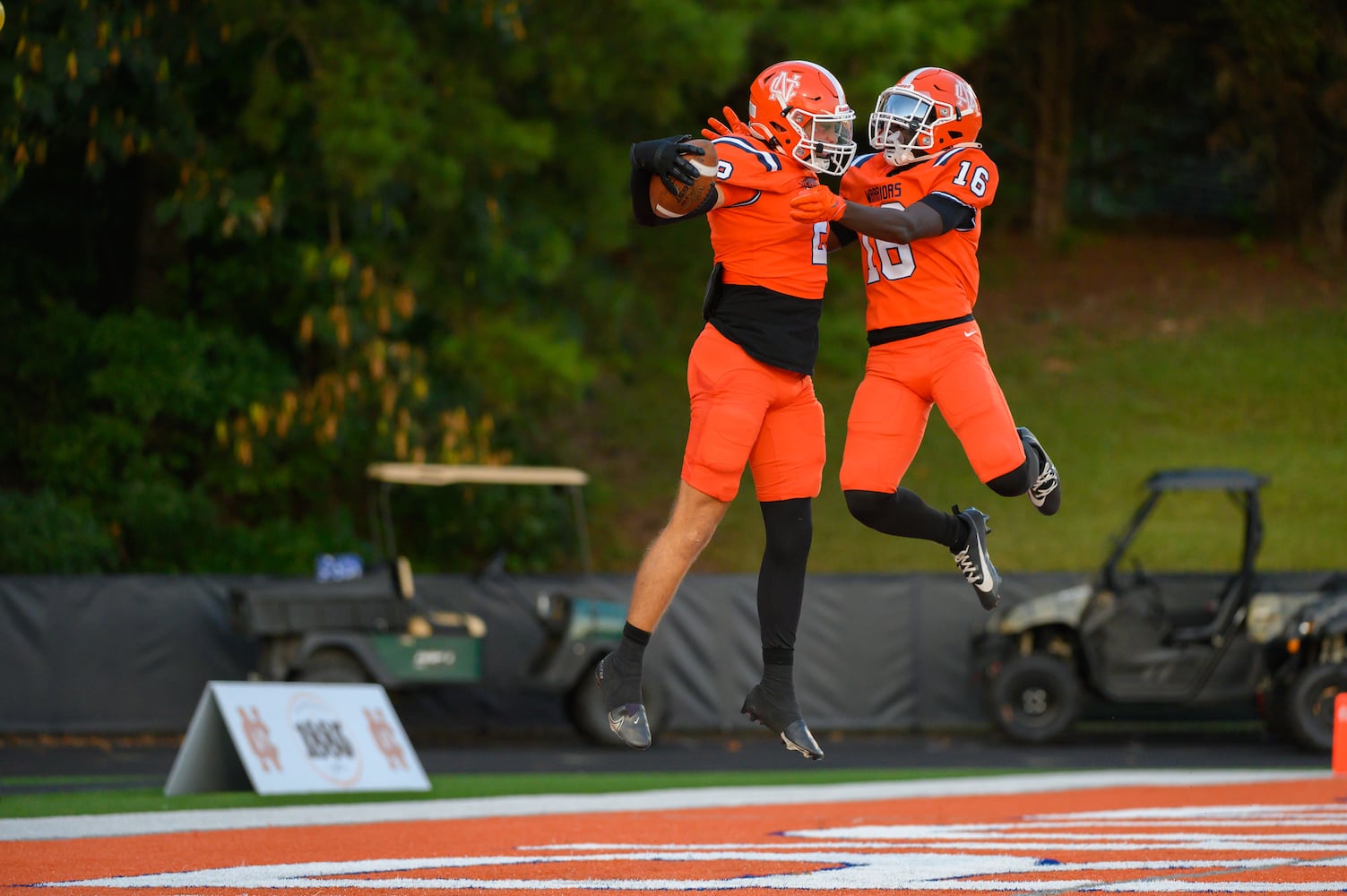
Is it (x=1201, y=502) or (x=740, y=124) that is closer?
(x=740, y=124)

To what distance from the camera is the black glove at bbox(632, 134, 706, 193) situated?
5.93 meters

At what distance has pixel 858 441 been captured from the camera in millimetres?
6434

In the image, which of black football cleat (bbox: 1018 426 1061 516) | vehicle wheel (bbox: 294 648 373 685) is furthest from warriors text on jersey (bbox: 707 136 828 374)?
vehicle wheel (bbox: 294 648 373 685)

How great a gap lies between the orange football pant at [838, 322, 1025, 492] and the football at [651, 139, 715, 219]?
37.7 inches

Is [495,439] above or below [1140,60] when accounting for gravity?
below

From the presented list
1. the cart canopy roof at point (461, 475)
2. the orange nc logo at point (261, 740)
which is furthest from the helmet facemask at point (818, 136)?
the cart canopy roof at point (461, 475)

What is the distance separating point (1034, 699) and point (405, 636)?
6.04m

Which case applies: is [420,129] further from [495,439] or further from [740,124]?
[740,124]

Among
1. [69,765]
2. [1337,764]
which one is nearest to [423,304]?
[69,765]

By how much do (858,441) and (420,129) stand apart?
1188cm

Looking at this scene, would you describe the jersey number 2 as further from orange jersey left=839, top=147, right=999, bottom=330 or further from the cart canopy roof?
the cart canopy roof

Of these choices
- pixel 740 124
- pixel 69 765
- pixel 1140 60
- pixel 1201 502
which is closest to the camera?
pixel 740 124

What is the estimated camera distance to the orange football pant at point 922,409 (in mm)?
6383

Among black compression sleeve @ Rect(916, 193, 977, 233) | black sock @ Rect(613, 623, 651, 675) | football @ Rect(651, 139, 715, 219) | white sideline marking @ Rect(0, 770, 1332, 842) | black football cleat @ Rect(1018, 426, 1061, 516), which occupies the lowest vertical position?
Answer: white sideline marking @ Rect(0, 770, 1332, 842)
